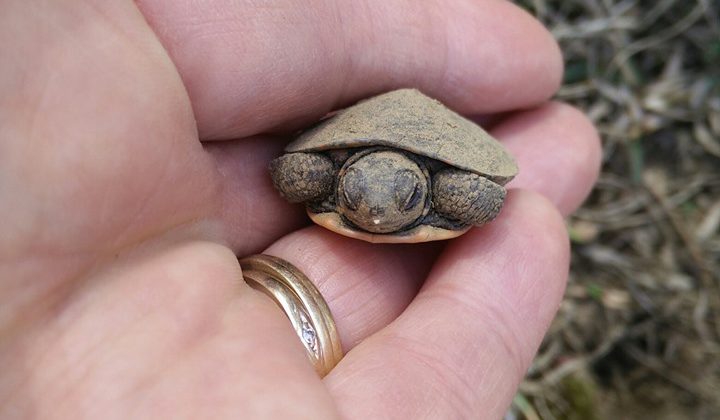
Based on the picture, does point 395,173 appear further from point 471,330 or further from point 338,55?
point 471,330

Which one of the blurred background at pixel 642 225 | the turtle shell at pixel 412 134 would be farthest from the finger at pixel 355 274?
the blurred background at pixel 642 225

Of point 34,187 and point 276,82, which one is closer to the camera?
point 34,187

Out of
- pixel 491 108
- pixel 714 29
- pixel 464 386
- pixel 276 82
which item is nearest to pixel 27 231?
pixel 276 82

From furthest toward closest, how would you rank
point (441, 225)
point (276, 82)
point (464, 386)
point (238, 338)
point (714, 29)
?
point (714, 29) < point (441, 225) < point (276, 82) < point (464, 386) < point (238, 338)

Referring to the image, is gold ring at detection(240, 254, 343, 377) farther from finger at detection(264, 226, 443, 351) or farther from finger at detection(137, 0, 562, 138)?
finger at detection(137, 0, 562, 138)

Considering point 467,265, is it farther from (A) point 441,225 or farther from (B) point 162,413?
(B) point 162,413

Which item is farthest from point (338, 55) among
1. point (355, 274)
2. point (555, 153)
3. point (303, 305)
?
point (555, 153)
